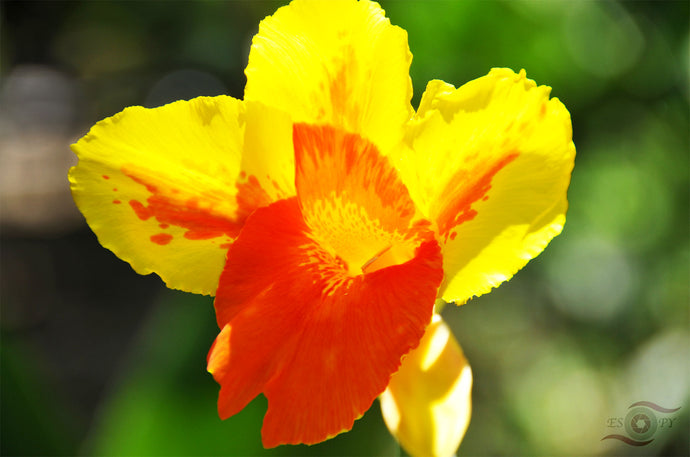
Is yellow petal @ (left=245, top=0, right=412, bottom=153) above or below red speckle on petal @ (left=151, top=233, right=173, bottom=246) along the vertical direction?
above

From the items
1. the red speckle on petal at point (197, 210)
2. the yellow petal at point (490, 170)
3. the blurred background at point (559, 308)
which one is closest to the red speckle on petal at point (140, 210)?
the red speckle on petal at point (197, 210)

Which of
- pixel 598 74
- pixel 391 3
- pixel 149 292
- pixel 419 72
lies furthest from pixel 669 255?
pixel 149 292

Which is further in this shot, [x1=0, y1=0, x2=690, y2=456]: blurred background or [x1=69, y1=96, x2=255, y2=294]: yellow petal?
[x1=0, y1=0, x2=690, y2=456]: blurred background

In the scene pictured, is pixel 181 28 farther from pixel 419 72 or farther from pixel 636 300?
pixel 636 300

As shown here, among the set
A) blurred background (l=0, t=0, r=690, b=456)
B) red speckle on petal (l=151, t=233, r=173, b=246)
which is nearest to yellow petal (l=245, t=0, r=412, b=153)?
red speckle on petal (l=151, t=233, r=173, b=246)

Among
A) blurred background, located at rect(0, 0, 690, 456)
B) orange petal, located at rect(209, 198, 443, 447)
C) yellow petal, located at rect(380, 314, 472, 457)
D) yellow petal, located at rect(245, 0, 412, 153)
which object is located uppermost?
yellow petal, located at rect(245, 0, 412, 153)

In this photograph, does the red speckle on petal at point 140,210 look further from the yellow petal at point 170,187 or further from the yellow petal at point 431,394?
the yellow petal at point 431,394

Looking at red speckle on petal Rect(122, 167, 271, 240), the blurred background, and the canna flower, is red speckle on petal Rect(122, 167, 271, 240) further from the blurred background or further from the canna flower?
the blurred background

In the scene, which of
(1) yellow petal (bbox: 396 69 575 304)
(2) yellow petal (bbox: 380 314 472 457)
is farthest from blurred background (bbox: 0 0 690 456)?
(1) yellow petal (bbox: 396 69 575 304)
